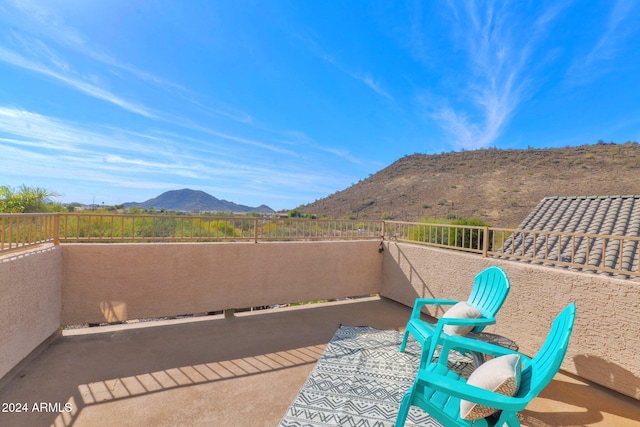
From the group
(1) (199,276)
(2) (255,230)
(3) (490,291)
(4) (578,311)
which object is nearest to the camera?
(4) (578,311)

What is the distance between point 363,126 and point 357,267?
42.0 ft

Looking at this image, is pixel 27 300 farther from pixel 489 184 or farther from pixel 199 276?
→ pixel 489 184

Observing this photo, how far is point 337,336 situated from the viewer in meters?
3.92

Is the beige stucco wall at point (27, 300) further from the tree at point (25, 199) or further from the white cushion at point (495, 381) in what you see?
the white cushion at point (495, 381)

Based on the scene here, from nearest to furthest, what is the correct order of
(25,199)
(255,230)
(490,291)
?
1. (490,291)
2. (255,230)
3. (25,199)

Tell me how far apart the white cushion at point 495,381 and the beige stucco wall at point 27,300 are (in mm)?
3788

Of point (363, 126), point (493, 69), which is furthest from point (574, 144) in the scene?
point (363, 126)

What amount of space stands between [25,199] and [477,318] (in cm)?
821

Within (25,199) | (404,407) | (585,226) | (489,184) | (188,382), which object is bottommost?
(188,382)

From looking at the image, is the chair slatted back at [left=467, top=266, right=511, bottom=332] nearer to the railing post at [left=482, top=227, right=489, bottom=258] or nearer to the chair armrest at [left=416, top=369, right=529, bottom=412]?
the railing post at [left=482, top=227, right=489, bottom=258]

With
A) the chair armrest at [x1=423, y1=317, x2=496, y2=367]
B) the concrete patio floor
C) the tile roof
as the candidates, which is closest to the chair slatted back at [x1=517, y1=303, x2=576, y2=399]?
the chair armrest at [x1=423, y1=317, x2=496, y2=367]

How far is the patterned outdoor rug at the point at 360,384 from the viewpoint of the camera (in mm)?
2227

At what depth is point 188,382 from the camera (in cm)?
276

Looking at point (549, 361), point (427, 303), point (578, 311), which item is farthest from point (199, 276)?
point (578, 311)
